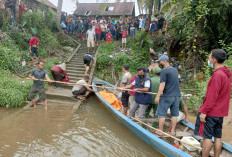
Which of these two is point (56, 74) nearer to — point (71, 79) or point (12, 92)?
point (71, 79)

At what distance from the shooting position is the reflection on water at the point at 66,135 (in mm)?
4180

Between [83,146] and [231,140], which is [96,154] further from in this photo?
[231,140]

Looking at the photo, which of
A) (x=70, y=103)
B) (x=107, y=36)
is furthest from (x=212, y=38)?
(x=70, y=103)

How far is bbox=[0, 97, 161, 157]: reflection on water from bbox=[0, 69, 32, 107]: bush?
534 mm

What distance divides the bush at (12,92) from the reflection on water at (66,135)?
1.75ft

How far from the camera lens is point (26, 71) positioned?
899cm

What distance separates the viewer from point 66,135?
4918mm

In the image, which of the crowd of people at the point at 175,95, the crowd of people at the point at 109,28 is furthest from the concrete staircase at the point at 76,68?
the crowd of people at the point at 175,95

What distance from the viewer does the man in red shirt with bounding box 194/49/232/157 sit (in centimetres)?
284

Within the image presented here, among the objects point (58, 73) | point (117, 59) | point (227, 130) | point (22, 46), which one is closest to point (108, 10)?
point (117, 59)

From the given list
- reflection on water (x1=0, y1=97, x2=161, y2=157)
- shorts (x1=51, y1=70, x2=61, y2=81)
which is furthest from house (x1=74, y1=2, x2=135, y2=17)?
reflection on water (x1=0, y1=97, x2=161, y2=157)

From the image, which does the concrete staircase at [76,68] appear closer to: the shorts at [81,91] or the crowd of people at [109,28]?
the crowd of people at [109,28]

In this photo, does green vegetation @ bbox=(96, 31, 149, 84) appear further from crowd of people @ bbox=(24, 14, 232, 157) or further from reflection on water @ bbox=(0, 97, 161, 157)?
reflection on water @ bbox=(0, 97, 161, 157)

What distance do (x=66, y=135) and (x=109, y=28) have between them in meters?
11.1
